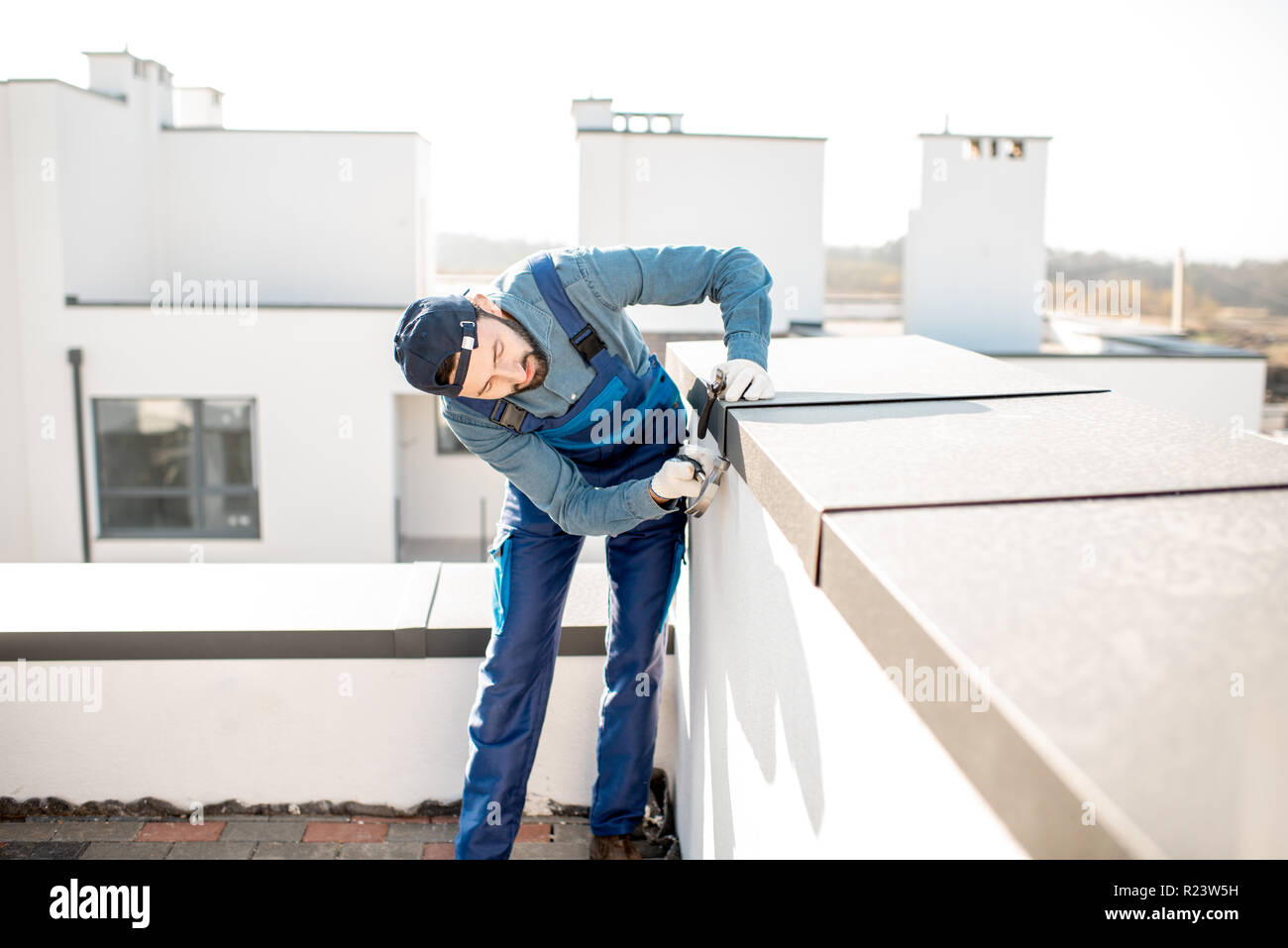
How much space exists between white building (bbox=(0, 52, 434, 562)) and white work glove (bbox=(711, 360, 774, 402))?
9.97m

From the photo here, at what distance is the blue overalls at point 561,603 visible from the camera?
7.05 ft

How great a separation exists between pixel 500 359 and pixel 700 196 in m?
12.8

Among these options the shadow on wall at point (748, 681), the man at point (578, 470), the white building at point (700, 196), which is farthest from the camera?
the white building at point (700, 196)

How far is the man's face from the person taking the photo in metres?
1.92

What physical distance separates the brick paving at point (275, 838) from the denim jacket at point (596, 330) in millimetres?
861

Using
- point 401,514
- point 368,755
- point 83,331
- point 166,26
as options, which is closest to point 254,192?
point 166,26

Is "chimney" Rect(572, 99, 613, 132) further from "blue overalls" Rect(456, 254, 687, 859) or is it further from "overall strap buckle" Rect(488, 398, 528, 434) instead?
"overall strap buckle" Rect(488, 398, 528, 434)

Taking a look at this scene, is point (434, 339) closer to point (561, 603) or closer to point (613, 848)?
point (561, 603)

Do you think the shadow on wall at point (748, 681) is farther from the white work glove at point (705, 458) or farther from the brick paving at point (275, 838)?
the brick paving at point (275, 838)

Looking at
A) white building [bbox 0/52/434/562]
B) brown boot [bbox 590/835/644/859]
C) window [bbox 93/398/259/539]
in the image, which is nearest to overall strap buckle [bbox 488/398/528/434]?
brown boot [bbox 590/835/644/859]

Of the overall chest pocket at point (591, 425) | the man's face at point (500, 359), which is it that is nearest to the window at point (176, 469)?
the overall chest pocket at point (591, 425)

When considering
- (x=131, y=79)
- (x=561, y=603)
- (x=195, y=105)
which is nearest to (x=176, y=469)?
(x=131, y=79)
